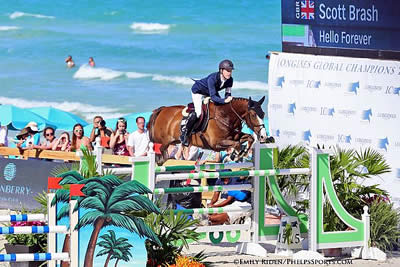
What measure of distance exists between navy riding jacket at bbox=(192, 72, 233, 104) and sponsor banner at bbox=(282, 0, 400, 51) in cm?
209

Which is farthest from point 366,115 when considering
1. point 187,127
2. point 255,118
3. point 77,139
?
point 77,139

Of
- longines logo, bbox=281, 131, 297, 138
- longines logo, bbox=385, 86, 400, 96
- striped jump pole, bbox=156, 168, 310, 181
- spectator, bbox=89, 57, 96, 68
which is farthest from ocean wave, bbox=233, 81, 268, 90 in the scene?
striped jump pole, bbox=156, 168, 310, 181

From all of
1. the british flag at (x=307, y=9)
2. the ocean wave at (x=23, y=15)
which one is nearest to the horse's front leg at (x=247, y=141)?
the british flag at (x=307, y=9)

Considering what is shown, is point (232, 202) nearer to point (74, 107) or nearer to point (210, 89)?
point (210, 89)

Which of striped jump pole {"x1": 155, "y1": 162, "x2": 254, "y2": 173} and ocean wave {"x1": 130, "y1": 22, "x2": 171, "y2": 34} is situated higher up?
ocean wave {"x1": 130, "y1": 22, "x2": 171, "y2": 34}

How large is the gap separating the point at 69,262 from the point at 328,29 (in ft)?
25.1

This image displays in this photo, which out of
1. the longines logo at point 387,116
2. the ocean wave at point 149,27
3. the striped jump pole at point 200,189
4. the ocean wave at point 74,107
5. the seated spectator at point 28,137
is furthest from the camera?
the ocean wave at point 149,27

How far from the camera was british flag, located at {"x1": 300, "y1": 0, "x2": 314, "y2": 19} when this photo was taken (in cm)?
1550

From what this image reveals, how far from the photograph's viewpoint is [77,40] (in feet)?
154

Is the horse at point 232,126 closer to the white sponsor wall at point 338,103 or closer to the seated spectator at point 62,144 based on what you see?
the white sponsor wall at point 338,103

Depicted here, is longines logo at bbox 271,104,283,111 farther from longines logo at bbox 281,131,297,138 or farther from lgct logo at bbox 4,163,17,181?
lgct logo at bbox 4,163,17,181

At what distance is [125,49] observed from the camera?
47.1m

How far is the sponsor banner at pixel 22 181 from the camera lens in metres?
16.6

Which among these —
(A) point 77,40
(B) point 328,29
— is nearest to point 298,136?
(B) point 328,29
